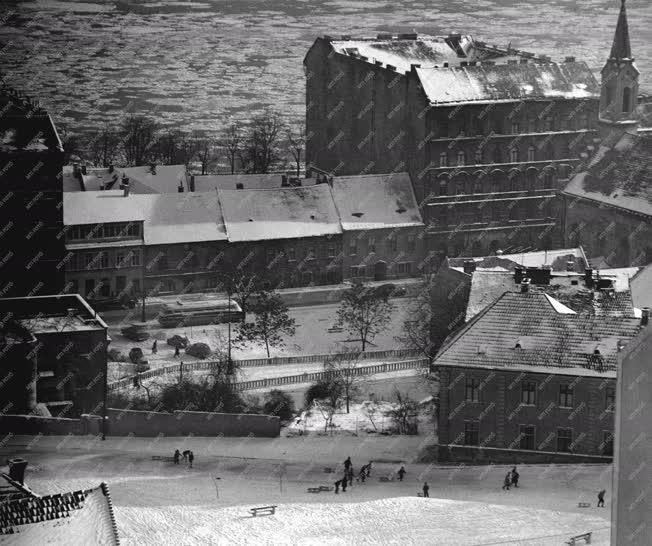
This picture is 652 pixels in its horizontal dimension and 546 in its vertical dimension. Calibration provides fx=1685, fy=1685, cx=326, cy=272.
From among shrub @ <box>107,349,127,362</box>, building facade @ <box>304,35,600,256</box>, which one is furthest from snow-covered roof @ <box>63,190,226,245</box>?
building facade @ <box>304,35,600,256</box>

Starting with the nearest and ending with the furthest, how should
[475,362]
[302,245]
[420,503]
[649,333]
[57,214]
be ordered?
[649,333]
[420,503]
[475,362]
[57,214]
[302,245]

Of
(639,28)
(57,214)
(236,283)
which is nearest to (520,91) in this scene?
(236,283)

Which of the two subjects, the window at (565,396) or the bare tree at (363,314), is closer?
the window at (565,396)

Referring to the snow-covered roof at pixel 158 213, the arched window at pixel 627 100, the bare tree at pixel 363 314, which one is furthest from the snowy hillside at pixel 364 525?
the arched window at pixel 627 100

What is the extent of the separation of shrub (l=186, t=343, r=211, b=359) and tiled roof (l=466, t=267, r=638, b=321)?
13.6 metres

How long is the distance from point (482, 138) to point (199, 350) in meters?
24.8

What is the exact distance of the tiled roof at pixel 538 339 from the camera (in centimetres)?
5894

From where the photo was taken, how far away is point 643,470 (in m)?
30.9

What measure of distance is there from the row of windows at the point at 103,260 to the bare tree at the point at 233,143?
29.8m

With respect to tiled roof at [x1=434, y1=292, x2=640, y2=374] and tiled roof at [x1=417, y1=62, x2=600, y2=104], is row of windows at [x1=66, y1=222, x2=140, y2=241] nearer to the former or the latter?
tiled roof at [x1=417, y1=62, x2=600, y2=104]

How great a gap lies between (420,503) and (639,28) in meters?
118

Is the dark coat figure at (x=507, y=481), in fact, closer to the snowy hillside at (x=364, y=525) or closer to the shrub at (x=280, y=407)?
the snowy hillside at (x=364, y=525)

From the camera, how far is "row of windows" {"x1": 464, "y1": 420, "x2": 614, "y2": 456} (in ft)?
194

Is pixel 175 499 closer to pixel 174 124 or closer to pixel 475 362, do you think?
pixel 475 362
